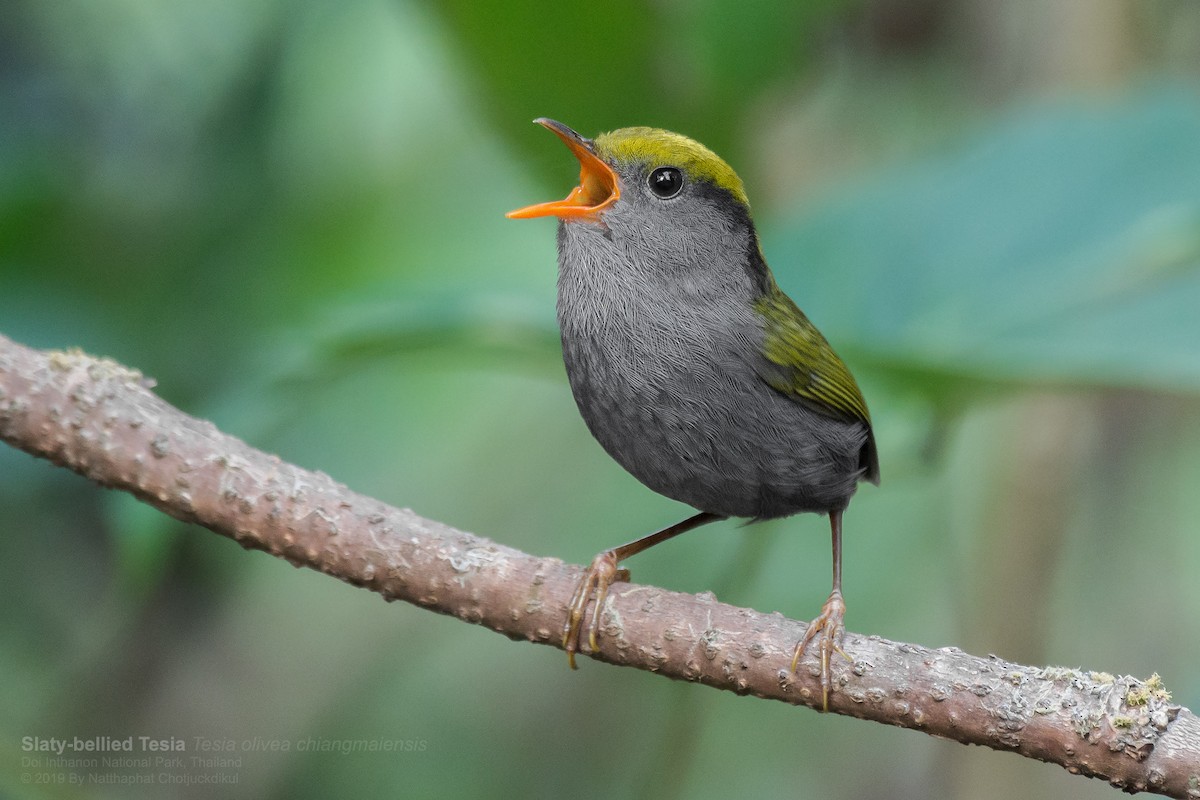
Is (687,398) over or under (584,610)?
over

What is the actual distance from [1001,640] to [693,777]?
180 centimetres

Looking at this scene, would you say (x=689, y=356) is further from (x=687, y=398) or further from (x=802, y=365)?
(x=802, y=365)

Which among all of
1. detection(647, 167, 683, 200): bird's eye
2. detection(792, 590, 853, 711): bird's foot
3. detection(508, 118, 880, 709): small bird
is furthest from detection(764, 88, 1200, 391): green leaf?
detection(792, 590, 853, 711): bird's foot

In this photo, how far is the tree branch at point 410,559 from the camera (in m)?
2.42

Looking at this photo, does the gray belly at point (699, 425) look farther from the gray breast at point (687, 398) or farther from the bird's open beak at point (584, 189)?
the bird's open beak at point (584, 189)

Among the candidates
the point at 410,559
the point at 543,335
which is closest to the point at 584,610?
the point at 410,559

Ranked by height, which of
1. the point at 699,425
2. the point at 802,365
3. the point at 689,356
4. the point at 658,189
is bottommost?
the point at 699,425

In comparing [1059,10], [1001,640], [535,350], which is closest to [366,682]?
[535,350]

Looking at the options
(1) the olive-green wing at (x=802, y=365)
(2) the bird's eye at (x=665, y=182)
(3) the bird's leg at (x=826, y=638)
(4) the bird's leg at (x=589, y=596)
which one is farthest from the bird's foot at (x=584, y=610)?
(2) the bird's eye at (x=665, y=182)

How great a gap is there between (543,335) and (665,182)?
0.64 m

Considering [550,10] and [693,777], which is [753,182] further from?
[693,777]

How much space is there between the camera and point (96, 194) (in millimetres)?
5078

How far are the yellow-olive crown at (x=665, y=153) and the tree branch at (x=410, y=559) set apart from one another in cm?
112

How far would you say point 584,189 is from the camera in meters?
3.33
